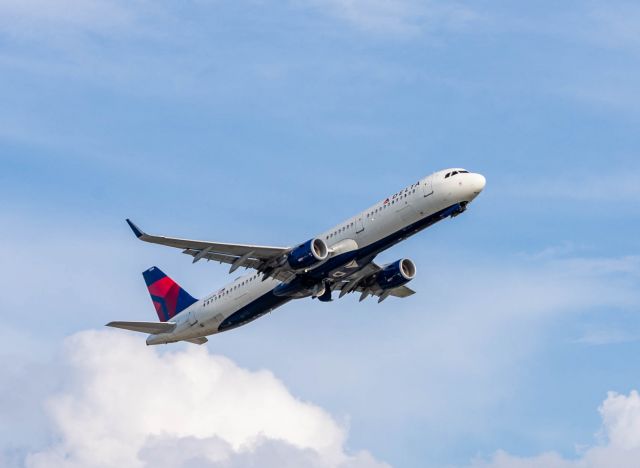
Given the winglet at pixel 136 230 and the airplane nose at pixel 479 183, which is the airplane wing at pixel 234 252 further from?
the airplane nose at pixel 479 183

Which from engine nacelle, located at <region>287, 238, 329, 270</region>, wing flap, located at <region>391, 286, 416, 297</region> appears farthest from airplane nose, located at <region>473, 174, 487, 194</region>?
wing flap, located at <region>391, 286, 416, 297</region>

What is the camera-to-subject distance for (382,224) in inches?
3280

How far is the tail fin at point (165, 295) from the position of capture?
10125 cm

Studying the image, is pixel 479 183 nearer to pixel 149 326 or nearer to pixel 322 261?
pixel 322 261

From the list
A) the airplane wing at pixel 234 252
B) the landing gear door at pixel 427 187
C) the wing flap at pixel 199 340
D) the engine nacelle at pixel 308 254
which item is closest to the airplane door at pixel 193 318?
the wing flap at pixel 199 340

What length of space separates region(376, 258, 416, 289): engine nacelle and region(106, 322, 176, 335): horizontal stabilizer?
16.3 metres

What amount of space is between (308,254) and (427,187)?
336 inches

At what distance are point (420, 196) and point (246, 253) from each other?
11933 millimetres

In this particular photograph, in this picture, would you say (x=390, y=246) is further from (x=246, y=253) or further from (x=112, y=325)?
(x=112, y=325)

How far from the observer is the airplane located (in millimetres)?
82125

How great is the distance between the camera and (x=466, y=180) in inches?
3219

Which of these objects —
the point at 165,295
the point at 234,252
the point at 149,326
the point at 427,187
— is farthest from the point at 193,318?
the point at 427,187

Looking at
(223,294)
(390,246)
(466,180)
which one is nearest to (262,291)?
(223,294)

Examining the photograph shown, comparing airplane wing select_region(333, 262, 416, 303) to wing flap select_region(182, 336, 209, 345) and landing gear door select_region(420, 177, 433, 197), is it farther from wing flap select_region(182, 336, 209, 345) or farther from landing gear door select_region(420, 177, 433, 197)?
wing flap select_region(182, 336, 209, 345)
